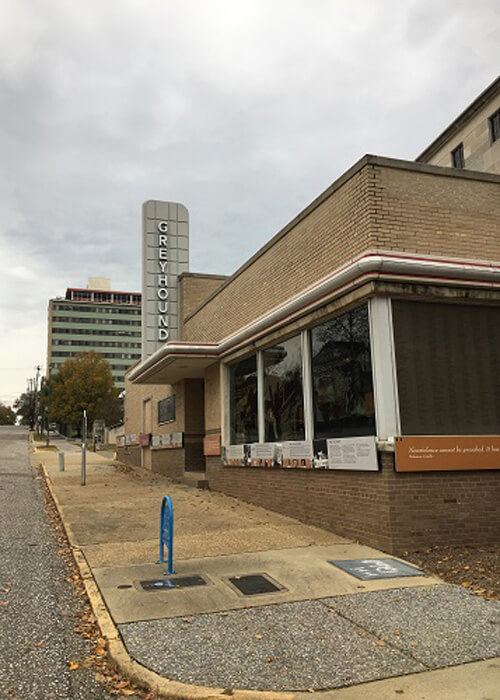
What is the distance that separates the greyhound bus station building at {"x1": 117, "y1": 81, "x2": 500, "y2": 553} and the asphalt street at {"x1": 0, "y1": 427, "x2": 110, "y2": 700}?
4.13 meters

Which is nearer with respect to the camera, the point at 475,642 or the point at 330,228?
the point at 475,642

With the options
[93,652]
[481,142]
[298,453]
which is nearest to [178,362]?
[298,453]

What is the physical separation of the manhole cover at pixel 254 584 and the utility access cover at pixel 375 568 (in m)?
0.97

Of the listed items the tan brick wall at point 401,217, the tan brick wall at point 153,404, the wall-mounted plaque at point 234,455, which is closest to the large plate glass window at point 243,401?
the wall-mounted plaque at point 234,455

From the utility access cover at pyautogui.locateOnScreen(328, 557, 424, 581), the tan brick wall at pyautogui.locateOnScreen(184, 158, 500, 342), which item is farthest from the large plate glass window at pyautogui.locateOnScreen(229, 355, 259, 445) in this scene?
the utility access cover at pyautogui.locateOnScreen(328, 557, 424, 581)

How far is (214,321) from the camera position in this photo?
15.8 m

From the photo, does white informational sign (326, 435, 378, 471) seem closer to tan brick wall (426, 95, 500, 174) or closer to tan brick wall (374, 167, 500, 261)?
tan brick wall (374, 167, 500, 261)

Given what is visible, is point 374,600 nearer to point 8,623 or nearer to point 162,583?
point 162,583

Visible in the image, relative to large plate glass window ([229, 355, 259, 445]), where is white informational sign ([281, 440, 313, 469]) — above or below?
below

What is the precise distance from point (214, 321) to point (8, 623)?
1109 centimetres

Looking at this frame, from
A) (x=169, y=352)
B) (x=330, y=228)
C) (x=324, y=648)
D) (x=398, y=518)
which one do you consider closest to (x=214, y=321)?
(x=169, y=352)

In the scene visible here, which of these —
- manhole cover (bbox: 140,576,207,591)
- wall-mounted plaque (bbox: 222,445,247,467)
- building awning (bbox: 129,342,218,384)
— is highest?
building awning (bbox: 129,342,218,384)

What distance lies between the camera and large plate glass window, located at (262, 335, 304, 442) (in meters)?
10.5

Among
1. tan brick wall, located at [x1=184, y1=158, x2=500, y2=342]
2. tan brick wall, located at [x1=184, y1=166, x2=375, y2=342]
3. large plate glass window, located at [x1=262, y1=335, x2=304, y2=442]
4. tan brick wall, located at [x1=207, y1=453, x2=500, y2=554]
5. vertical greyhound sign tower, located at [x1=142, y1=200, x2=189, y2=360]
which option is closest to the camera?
tan brick wall, located at [x1=207, y1=453, x2=500, y2=554]
